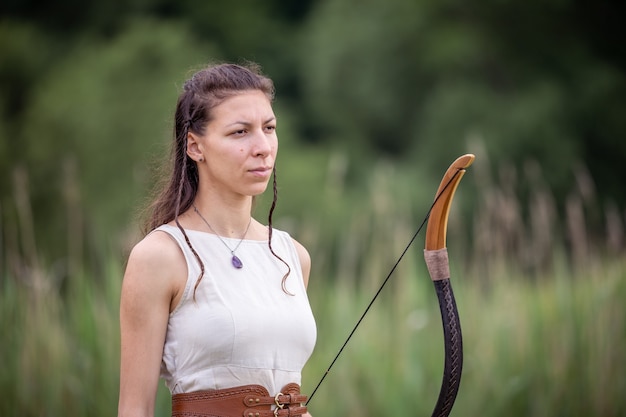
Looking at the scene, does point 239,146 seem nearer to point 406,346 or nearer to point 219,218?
point 219,218

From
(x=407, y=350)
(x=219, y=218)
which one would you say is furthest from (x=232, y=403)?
(x=407, y=350)

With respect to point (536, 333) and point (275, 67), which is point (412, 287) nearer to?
point (536, 333)

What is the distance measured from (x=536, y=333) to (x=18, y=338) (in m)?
2.46

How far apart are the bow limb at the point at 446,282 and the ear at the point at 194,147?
55 centimetres

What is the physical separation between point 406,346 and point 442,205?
247 cm

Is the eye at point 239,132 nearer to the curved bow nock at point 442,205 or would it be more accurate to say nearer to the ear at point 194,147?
the ear at point 194,147

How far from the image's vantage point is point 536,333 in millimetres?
4609

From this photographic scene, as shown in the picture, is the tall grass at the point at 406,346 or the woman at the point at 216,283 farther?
the tall grass at the point at 406,346

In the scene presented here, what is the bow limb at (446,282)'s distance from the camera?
2131 mm

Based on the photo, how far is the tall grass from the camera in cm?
417

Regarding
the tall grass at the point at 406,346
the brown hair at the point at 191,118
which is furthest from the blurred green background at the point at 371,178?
the brown hair at the point at 191,118

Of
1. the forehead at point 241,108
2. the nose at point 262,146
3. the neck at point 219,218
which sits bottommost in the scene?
the neck at point 219,218

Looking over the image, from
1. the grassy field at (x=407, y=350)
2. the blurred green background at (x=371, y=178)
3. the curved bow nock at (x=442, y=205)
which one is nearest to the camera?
the curved bow nock at (x=442, y=205)

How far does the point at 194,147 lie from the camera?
203cm
